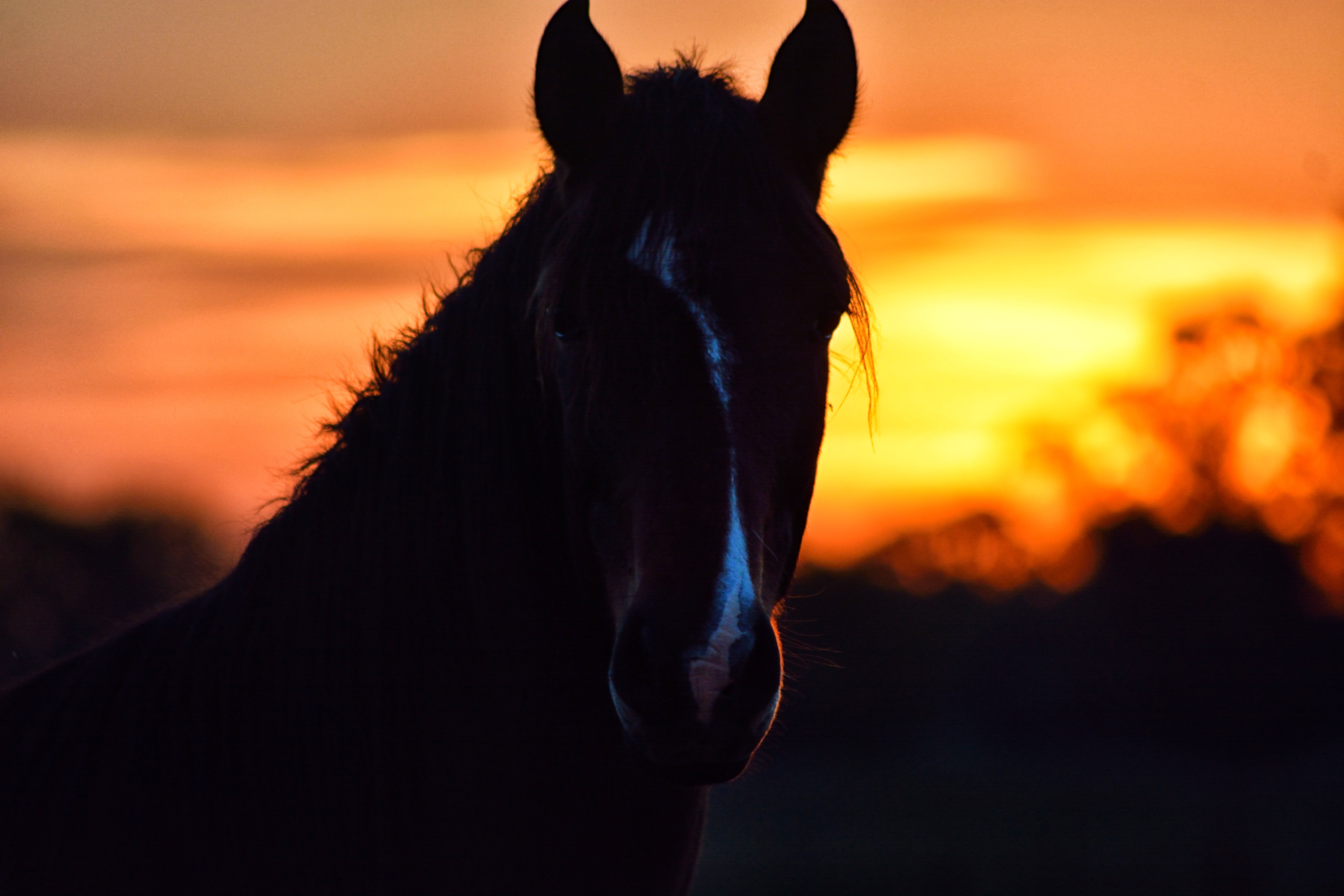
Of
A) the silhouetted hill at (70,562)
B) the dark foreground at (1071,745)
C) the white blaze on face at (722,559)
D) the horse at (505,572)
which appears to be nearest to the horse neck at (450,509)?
the horse at (505,572)

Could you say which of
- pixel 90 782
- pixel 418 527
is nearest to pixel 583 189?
pixel 418 527

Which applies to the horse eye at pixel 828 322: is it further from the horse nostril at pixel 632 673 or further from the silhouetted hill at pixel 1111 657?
the silhouetted hill at pixel 1111 657

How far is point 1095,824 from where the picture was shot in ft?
101

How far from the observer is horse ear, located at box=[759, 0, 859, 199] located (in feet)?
8.99

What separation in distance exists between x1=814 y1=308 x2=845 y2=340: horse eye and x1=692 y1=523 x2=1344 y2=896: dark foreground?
2582cm

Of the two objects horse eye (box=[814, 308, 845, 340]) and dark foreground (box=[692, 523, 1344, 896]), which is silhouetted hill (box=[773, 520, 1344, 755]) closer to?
dark foreground (box=[692, 523, 1344, 896])

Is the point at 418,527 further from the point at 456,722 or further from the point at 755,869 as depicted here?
the point at 755,869

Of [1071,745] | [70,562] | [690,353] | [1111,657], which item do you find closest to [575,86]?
[690,353]

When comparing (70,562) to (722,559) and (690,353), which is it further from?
(722,559)

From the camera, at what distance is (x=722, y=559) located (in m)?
2.08

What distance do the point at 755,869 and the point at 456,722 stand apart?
28.1 m

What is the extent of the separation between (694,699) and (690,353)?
723mm

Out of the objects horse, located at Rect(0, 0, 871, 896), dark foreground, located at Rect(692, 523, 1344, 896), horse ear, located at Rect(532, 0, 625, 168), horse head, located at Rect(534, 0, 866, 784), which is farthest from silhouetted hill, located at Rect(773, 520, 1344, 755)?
horse ear, located at Rect(532, 0, 625, 168)

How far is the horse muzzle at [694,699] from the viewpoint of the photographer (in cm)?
198
